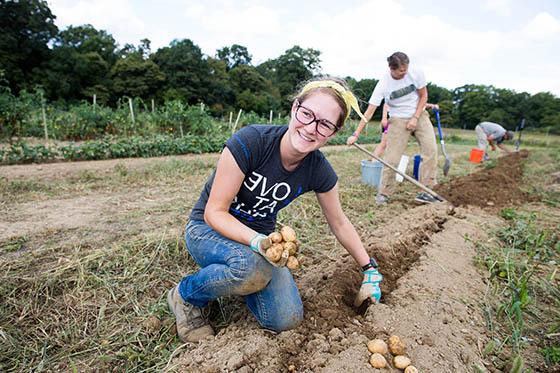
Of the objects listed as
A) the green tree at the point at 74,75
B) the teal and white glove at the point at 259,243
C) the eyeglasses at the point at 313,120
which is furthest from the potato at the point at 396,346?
the green tree at the point at 74,75

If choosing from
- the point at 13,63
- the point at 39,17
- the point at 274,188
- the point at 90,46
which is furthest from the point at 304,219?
the point at 90,46

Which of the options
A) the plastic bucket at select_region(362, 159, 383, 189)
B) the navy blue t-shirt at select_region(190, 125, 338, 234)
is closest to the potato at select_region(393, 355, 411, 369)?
the navy blue t-shirt at select_region(190, 125, 338, 234)

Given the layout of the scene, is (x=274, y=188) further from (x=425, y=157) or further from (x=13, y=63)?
(x=13, y=63)

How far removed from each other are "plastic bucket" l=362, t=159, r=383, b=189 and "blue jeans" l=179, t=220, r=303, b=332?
3.64 metres

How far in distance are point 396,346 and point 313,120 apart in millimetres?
1057

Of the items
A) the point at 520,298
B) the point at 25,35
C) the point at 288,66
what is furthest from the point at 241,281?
the point at 288,66

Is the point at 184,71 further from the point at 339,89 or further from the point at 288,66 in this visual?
the point at 339,89

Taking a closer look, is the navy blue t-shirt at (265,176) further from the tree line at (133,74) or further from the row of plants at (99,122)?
the tree line at (133,74)

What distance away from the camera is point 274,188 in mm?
1657

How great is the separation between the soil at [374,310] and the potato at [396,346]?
61 millimetres

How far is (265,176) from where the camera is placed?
1.61 m

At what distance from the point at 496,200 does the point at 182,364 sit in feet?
14.7

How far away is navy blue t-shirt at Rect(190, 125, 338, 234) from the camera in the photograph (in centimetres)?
155

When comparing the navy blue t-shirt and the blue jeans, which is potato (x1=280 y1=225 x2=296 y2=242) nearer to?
the blue jeans
